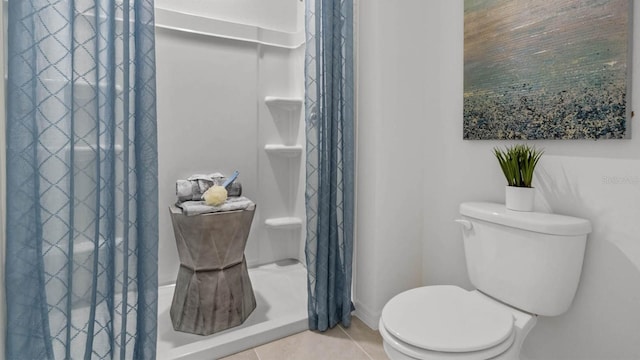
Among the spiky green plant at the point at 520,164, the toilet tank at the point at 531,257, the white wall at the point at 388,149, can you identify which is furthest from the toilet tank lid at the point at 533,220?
the white wall at the point at 388,149

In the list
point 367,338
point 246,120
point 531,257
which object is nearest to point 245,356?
point 367,338

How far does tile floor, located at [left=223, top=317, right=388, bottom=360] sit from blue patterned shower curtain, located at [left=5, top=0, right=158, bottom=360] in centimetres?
48

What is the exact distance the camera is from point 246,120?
7.78ft

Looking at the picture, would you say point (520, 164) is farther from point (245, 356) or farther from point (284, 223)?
point (284, 223)

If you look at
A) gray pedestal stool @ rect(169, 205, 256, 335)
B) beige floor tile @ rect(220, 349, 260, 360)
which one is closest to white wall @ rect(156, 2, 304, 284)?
gray pedestal stool @ rect(169, 205, 256, 335)

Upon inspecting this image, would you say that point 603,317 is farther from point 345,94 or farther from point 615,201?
point 345,94

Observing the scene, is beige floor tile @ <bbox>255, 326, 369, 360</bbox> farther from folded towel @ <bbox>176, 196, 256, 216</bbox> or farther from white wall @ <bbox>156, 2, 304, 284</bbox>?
white wall @ <bbox>156, 2, 304, 284</bbox>

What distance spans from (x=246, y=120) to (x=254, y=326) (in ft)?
4.48

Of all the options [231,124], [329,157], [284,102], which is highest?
[284,102]

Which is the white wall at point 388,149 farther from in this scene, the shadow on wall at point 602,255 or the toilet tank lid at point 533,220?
→ the shadow on wall at point 602,255

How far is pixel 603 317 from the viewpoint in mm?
1168

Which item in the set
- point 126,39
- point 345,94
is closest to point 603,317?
point 345,94

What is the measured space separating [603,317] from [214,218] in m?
1.55

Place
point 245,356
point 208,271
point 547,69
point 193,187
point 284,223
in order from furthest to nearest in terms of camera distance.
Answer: point 284,223 < point 193,187 < point 208,271 < point 245,356 < point 547,69
